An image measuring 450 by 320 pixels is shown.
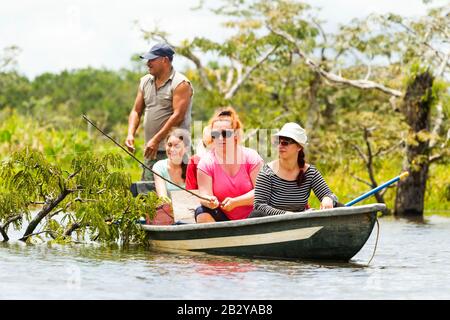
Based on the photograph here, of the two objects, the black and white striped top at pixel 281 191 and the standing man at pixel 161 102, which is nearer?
the black and white striped top at pixel 281 191

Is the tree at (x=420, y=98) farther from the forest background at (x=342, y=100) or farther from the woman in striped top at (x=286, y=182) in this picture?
the woman in striped top at (x=286, y=182)

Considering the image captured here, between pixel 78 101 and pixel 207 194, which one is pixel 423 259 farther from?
pixel 78 101

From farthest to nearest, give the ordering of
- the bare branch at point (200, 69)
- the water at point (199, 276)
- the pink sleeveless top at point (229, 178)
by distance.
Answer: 1. the bare branch at point (200, 69)
2. the pink sleeveless top at point (229, 178)
3. the water at point (199, 276)

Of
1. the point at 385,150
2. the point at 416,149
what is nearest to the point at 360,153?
the point at 385,150

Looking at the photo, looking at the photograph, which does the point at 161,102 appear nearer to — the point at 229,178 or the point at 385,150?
the point at 229,178

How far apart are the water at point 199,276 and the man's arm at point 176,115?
3.45 ft

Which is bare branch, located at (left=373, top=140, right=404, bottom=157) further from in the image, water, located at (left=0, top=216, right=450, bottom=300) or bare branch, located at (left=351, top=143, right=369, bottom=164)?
water, located at (left=0, top=216, right=450, bottom=300)

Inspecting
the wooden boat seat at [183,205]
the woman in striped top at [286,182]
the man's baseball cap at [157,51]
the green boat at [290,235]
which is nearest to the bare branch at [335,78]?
the man's baseball cap at [157,51]

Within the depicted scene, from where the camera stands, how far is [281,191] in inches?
370

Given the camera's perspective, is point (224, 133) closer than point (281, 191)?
Result: No

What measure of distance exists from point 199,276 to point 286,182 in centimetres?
127

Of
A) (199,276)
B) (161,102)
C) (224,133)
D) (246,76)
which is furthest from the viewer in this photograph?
(246,76)

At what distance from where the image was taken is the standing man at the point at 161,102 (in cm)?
1098

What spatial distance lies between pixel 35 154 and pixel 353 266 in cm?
321
